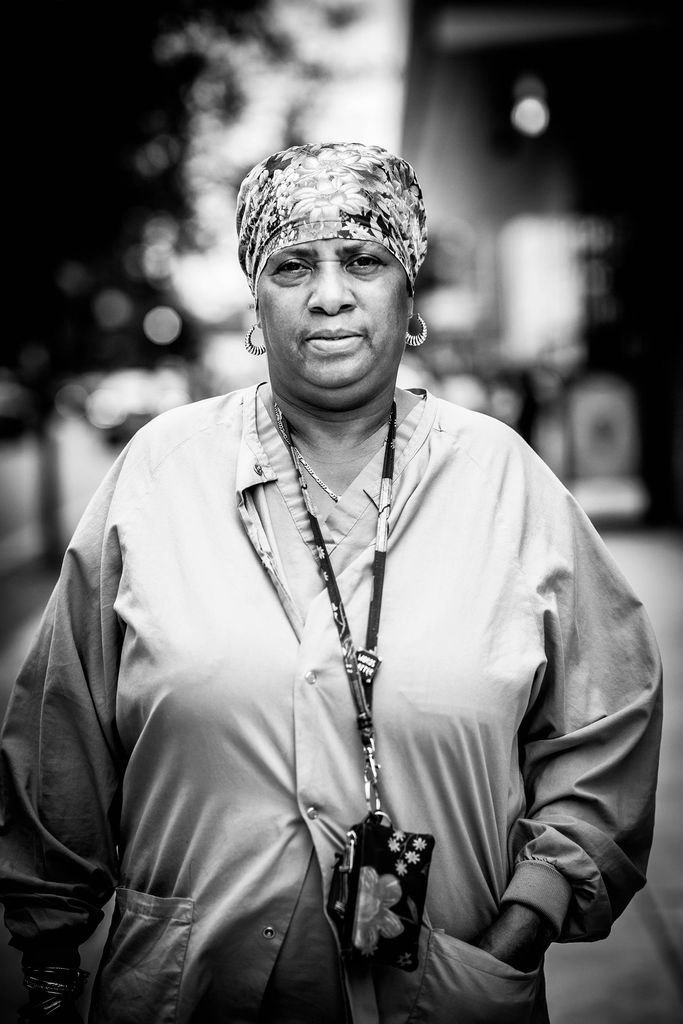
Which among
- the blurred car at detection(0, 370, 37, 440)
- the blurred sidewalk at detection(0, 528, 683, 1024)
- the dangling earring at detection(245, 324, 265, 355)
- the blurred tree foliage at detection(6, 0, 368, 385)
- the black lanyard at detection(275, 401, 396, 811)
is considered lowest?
the blurred car at detection(0, 370, 37, 440)

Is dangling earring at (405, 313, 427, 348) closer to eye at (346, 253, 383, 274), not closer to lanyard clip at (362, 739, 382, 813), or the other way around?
eye at (346, 253, 383, 274)

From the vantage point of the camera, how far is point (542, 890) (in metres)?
1.96

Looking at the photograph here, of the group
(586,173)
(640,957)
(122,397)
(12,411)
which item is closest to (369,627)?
(640,957)

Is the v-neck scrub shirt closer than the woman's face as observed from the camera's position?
Yes

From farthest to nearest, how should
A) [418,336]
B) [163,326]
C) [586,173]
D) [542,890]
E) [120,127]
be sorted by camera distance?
[163,326], [586,173], [120,127], [418,336], [542,890]

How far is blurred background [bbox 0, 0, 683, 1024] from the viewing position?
22.6ft

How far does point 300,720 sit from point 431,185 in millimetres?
13694

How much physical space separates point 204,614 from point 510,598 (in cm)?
54

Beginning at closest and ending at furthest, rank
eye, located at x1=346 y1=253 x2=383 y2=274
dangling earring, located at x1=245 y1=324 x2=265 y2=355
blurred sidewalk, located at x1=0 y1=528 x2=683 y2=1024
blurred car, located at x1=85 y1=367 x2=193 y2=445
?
eye, located at x1=346 y1=253 x2=383 y2=274 → dangling earring, located at x1=245 y1=324 x2=265 y2=355 → blurred sidewalk, located at x1=0 y1=528 x2=683 y2=1024 → blurred car, located at x1=85 y1=367 x2=193 y2=445

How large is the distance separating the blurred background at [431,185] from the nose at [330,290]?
13.3 inches

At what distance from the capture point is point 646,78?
8164 mm

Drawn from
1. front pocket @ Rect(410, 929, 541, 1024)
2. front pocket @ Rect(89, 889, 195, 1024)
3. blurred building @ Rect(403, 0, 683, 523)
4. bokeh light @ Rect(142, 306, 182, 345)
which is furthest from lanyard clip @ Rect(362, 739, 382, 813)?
bokeh light @ Rect(142, 306, 182, 345)

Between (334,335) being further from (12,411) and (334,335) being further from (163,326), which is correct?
(12,411)

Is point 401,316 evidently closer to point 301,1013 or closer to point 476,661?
point 476,661
